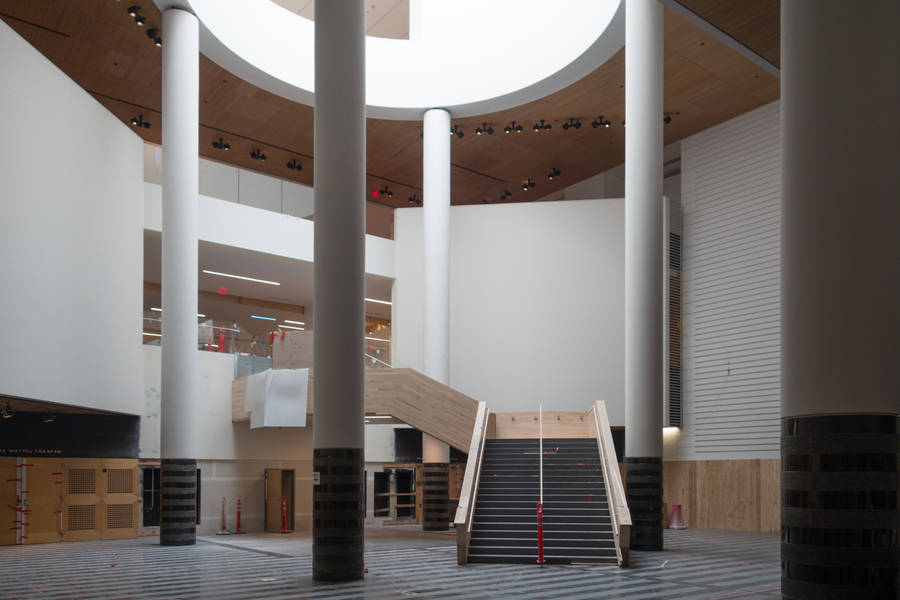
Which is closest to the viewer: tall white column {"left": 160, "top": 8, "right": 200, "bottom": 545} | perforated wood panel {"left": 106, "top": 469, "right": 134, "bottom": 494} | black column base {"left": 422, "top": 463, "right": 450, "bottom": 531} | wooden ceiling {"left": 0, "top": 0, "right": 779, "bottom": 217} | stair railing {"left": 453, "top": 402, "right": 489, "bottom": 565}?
stair railing {"left": 453, "top": 402, "right": 489, "bottom": 565}

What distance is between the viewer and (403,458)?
2816 cm

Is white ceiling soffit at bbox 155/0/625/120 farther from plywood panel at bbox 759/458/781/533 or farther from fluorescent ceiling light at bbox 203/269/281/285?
plywood panel at bbox 759/458/781/533

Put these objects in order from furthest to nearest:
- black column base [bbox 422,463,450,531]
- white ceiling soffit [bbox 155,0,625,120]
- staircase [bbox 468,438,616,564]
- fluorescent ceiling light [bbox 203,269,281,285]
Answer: fluorescent ceiling light [bbox 203,269,281,285] → black column base [bbox 422,463,450,531] → white ceiling soffit [bbox 155,0,625,120] → staircase [bbox 468,438,616,564]

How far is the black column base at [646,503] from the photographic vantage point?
648 inches

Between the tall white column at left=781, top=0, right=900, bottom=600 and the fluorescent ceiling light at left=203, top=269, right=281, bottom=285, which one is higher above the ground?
the fluorescent ceiling light at left=203, top=269, right=281, bottom=285

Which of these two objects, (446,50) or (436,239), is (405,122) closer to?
(446,50)

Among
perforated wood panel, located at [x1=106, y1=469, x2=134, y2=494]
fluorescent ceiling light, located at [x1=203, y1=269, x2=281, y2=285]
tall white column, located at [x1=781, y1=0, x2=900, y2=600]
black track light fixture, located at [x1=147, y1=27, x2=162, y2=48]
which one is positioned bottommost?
perforated wood panel, located at [x1=106, y1=469, x2=134, y2=494]

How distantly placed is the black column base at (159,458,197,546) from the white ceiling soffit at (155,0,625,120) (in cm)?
1012

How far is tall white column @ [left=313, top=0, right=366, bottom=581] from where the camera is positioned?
1190 centimetres

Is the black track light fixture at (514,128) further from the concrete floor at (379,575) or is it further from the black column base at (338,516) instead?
the black column base at (338,516)

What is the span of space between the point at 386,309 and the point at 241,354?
9.34m

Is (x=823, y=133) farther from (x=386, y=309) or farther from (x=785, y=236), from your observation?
(x=386, y=309)

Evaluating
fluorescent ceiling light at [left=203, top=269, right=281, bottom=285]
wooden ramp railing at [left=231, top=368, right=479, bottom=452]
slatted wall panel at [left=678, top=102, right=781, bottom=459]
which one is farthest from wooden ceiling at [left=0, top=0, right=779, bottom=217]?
wooden ramp railing at [left=231, top=368, right=479, bottom=452]

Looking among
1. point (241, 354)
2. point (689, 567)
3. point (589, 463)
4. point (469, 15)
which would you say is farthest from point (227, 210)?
point (689, 567)
